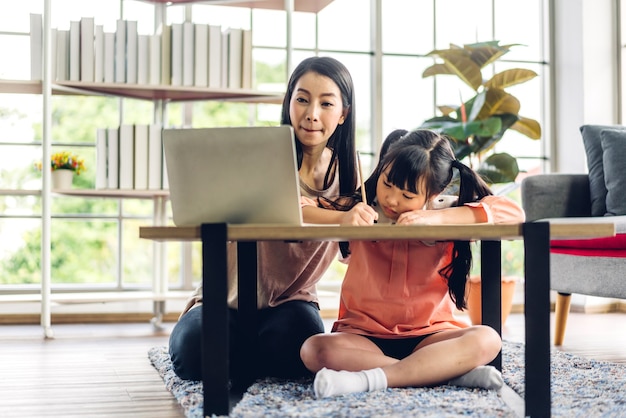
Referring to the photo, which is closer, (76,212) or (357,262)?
(357,262)

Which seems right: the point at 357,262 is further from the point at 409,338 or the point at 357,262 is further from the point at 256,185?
the point at 256,185

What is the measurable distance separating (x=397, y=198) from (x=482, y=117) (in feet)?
6.64

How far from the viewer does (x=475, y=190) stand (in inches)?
69.1

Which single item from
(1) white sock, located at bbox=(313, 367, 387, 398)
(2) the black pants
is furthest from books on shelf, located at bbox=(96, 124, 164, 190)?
(1) white sock, located at bbox=(313, 367, 387, 398)

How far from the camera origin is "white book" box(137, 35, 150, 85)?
10.9 ft

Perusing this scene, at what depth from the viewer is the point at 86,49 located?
329 centimetres

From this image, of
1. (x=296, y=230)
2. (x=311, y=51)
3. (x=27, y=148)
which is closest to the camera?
(x=296, y=230)

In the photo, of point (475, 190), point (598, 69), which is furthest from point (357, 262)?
point (598, 69)

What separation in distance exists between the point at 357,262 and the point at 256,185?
548mm

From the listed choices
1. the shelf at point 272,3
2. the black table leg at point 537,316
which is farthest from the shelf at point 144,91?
the black table leg at point 537,316

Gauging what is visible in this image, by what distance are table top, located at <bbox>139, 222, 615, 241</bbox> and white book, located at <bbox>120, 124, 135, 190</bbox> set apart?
78.4 inches

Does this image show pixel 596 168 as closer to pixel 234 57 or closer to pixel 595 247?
pixel 595 247

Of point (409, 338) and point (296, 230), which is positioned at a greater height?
point (296, 230)

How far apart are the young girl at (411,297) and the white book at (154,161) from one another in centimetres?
166
